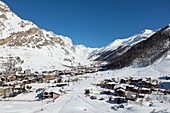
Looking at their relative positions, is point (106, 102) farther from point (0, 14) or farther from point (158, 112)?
point (0, 14)

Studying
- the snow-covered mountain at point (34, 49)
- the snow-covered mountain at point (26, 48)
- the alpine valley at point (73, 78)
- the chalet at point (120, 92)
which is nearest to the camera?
the alpine valley at point (73, 78)

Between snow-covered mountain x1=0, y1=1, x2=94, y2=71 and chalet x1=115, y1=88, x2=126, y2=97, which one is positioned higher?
snow-covered mountain x1=0, y1=1, x2=94, y2=71

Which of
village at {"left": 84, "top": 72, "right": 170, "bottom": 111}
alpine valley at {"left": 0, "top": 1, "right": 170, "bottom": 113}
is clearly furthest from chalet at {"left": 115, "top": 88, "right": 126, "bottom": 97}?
alpine valley at {"left": 0, "top": 1, "right": 170, "bottom": 113}

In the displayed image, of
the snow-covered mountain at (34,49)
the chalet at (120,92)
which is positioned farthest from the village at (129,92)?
the snow-covered mountain at (34,49)

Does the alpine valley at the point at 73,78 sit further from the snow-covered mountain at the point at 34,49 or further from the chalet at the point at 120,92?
the chalet at the point at 120,92

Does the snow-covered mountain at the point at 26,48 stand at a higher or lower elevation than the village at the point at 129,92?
higher

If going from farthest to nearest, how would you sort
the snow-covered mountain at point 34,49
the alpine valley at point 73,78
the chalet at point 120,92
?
the snow-covered mountain at point 34,49, the chalet at point 120,92, the alpine valley at point 73,78

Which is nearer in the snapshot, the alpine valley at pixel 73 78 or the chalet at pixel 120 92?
the alpine valley at pixel 73 78

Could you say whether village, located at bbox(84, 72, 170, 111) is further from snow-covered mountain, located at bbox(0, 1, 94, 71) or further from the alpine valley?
snow-covered mountain, located at bbox(0, 1, 94, 71)
